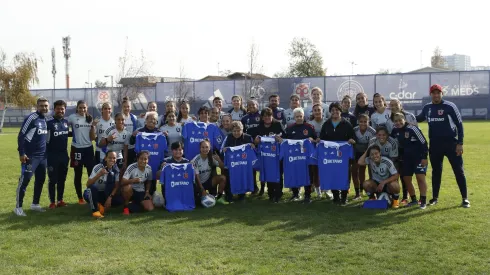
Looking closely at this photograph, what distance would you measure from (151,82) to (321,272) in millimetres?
43015

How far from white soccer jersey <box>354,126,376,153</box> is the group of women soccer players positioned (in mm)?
17

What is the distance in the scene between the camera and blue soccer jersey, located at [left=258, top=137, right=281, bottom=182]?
28.9ft

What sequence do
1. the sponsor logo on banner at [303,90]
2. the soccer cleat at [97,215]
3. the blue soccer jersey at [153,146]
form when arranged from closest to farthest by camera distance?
the soccer cleat at [97,215] < the blue soccer jersey at [153,146] < the sponsor logo on banner at [303,90]

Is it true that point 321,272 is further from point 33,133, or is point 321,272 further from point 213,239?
point 33,133

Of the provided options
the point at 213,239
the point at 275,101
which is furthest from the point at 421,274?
the point at 275,101

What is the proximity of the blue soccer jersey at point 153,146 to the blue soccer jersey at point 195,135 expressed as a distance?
0.39m

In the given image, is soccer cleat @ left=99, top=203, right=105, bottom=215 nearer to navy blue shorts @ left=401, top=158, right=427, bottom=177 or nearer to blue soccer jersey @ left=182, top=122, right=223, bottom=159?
blue soccer jersey @ left=182, top=122, right=223, bottom=159

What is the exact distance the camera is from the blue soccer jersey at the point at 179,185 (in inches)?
324

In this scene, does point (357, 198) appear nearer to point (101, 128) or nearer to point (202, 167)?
point (202, 167)

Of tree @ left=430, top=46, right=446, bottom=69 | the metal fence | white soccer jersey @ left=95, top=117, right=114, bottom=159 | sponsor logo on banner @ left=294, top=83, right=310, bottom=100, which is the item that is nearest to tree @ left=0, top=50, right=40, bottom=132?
the metal fence

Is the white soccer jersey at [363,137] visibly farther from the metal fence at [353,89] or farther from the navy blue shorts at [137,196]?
the metal fence at [353,89]

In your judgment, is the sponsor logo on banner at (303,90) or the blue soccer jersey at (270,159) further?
the sponsor logo on banner at (303,90)

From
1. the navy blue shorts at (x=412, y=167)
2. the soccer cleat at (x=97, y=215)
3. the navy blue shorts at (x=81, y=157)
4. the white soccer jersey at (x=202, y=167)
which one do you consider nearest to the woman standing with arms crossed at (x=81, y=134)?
the navy blue shorts at (x=81, y=157)

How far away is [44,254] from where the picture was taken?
573 cm
